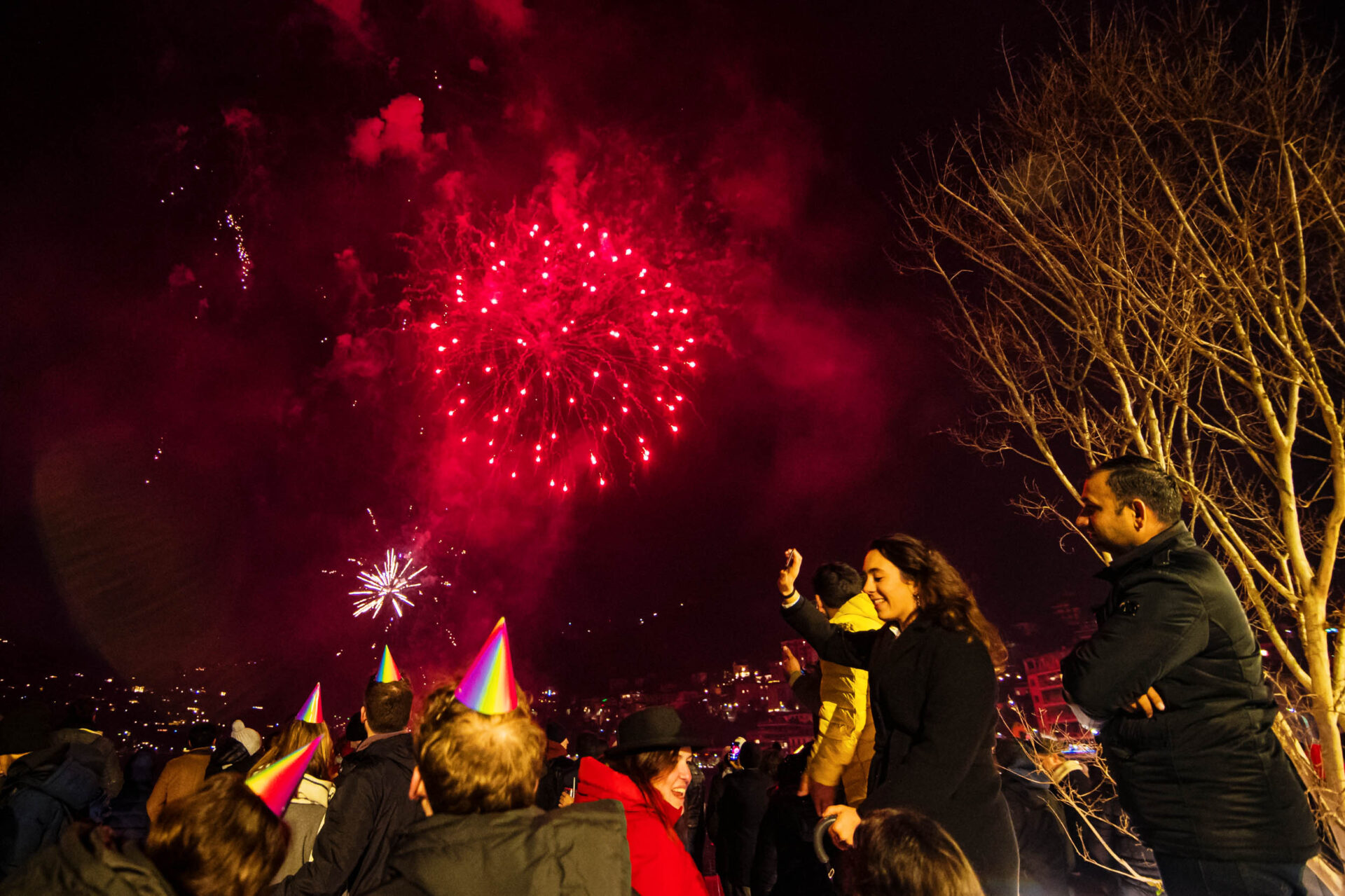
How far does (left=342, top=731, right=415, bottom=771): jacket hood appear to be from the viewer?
12.8 feet

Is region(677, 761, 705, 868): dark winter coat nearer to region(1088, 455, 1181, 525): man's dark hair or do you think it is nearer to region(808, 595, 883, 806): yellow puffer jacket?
region(808, 595, 883, 806): yellow puffer jacket

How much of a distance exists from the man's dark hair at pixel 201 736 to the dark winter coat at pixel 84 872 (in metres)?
4.85

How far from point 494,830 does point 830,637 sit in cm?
215

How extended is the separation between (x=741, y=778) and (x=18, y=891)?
21.7ft

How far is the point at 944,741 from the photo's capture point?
254 cm

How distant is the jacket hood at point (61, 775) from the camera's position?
4535mm

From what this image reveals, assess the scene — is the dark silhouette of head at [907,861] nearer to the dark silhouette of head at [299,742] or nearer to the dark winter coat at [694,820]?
the dark silhouette of head at [299,742]

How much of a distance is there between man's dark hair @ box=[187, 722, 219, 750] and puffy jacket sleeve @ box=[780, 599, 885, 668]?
541cm

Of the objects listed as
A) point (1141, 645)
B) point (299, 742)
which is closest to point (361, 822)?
point (299, 742)

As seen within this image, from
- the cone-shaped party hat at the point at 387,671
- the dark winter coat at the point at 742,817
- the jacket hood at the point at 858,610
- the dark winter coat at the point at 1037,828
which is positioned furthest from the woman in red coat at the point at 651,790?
the dark winter coat at the point at 742,817

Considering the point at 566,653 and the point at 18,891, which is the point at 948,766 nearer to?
the point at 18,891

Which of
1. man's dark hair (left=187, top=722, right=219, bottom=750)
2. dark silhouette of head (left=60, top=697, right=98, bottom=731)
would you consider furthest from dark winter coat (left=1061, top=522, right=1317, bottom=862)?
dark silhouette of head (left=60, top=697, right=98, bottom=731)

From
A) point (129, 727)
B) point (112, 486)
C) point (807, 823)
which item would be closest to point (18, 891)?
point (807, 823)

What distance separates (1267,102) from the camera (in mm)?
4465
